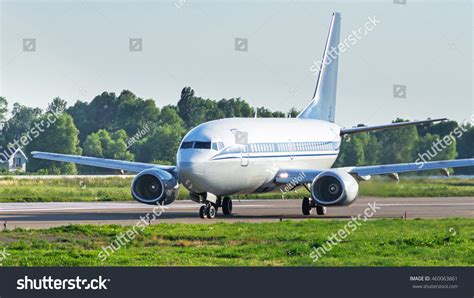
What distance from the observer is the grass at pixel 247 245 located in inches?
1198

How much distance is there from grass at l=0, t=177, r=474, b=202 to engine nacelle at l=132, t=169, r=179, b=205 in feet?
37.5

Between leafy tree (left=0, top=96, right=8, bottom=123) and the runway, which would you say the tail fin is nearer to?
the runway

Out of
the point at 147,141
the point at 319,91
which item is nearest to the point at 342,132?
the point at 319,91

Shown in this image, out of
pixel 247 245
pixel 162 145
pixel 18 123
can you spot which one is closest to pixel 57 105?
pixel 18 123

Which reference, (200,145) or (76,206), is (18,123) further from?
(200,145)

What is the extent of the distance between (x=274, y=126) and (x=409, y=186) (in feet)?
66.4

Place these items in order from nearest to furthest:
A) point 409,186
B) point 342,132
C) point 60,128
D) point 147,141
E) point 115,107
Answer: point 342,132 < point 409,186 < point 147,141 < point 60,128 < point 115,107

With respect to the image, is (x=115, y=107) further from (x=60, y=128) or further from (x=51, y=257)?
(x=51, y=257)

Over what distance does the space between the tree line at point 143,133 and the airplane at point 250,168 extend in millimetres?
12333

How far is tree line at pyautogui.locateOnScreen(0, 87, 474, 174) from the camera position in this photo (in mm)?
76125

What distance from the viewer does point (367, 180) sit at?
57000 millimetres

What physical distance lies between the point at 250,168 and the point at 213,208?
9.92 feet

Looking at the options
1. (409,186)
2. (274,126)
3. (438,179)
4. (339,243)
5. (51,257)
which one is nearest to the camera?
(51,257)

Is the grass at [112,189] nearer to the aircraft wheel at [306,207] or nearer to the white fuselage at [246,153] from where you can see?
the white fuselage at [246,153]
